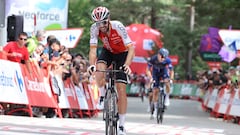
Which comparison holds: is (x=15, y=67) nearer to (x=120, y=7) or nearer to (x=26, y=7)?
(x=26, y=7)

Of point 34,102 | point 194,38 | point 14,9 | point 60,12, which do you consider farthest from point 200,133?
point 194,38

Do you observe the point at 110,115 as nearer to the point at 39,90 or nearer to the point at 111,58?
the point at 111,58

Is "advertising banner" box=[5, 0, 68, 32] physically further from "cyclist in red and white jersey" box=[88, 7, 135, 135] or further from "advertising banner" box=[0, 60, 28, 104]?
"cyclist in red and white jersey" box=[88, 7, 135, 135]

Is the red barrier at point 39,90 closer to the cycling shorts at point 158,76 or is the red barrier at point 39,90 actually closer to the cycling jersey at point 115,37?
the cycling shorts at point 158,76

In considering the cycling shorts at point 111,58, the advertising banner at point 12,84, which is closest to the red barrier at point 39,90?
the advertising banner at point 12,84

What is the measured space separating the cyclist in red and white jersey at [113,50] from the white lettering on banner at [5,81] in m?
4.70

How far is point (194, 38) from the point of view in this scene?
61781 mm

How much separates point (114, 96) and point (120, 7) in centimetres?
5178

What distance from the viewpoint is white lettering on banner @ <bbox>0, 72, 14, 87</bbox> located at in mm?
15476

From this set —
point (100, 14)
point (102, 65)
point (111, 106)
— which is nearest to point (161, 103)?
point (102, 65)

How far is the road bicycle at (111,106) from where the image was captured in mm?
10312

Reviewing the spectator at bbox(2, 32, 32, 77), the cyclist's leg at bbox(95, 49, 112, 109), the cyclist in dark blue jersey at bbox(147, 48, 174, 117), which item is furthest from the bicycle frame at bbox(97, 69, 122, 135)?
the cyclist in dark blue jersey at bbox(147, 48, 174, 117)

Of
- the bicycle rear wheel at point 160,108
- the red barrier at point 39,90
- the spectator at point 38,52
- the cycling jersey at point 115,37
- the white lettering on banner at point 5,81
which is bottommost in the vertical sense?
the bicycle rear wheel at point 160,108

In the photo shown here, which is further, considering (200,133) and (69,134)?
(200,133)
